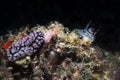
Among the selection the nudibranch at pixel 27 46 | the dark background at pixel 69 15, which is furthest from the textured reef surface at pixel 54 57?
the dark background at pixel 69 15

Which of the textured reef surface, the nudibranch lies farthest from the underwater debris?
the nudibranch

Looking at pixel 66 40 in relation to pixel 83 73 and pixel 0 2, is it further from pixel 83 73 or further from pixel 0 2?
pixel 0 2

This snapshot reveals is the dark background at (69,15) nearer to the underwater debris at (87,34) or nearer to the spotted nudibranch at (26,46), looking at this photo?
the underwater debris at (87,34)

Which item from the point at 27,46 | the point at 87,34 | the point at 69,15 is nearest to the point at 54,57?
the point at 27,46

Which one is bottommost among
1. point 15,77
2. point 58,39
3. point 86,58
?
point 15,77

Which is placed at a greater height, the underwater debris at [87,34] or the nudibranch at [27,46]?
the underwater debris at [87,34]

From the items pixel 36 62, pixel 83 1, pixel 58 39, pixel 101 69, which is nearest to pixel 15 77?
pixel 36 62

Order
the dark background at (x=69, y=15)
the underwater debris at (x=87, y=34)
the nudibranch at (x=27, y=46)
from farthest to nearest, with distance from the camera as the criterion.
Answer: the dark background at (x=69, y=15), the underwater debris at (x=87, y=34), the nudibranch at (x=27, y=46)
